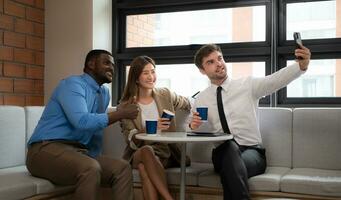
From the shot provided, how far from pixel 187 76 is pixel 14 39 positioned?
1.58 metres

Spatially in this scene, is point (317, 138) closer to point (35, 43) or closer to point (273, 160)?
point (273, 160)

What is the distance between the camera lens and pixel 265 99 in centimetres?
376

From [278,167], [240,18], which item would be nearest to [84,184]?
[278,167]

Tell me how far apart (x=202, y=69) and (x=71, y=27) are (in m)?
1.62

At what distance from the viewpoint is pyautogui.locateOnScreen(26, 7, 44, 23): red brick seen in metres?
4.02

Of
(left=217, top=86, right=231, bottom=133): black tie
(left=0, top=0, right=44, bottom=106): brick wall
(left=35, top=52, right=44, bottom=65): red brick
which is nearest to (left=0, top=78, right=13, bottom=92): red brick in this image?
(left=0, top=0, right=44, bottom=106): brick wall

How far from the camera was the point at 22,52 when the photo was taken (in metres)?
3.94

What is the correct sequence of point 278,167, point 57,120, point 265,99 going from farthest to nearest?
point 265,99 → point 278,167 → point 57,120

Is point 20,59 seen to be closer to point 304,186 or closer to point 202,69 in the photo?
point 202,69

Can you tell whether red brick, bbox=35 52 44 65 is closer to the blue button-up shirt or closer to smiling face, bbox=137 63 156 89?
the blue button-up shirt

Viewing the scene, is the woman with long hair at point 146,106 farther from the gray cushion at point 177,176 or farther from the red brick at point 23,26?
the red brick at point 23,26

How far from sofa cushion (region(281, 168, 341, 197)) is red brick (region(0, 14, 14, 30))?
2595 millimetres

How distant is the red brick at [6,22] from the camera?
146 inches

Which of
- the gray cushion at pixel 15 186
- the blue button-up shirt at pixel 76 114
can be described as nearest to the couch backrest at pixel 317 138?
the blue button-up shirt at pixel 76 114
